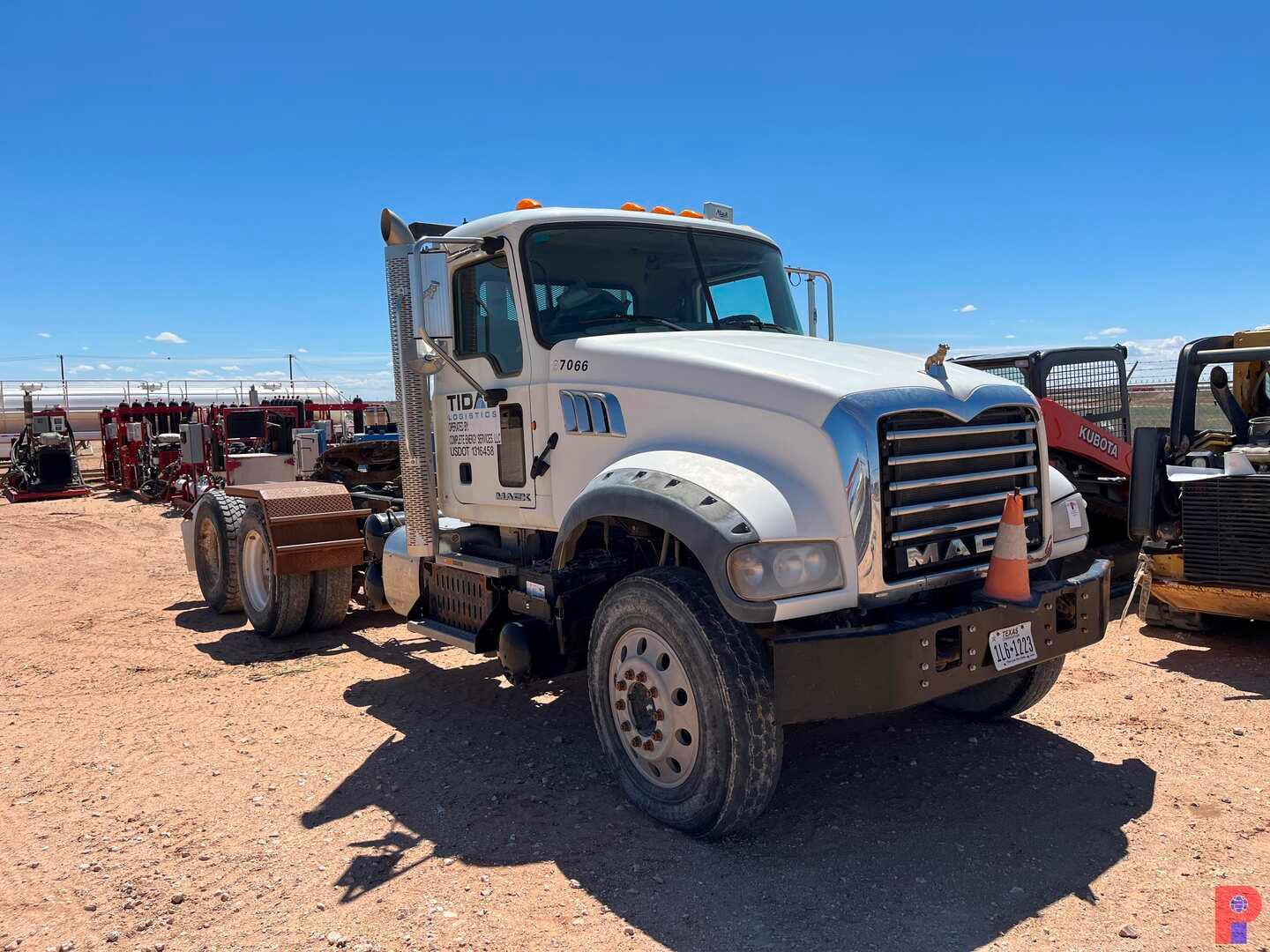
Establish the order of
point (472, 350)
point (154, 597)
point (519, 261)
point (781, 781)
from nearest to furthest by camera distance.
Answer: point (781, 781) < point (519, 261) < point (472, 350) < point (154, 597)

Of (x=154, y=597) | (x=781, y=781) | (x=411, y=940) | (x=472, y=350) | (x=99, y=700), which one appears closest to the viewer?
(x=411, y=940)

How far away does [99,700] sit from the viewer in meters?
6.06

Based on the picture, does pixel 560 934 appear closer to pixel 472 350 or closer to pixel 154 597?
pixel 472 350

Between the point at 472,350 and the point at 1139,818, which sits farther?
the point at 472,350

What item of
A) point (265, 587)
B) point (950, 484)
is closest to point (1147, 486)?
point (950, 484)

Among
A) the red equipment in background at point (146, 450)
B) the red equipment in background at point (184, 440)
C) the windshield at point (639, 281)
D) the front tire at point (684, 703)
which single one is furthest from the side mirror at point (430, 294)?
the red equipment in background at point (146, 450)

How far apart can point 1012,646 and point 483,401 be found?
294cm

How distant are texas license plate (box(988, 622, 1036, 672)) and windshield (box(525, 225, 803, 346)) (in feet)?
7.12

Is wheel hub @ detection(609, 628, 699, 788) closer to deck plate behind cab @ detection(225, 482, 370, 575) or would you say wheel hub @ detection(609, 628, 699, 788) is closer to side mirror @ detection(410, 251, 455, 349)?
side mirror @ detection(410, 251, 455, 349)

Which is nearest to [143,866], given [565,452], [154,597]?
[565,452]

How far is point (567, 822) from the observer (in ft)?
13.5

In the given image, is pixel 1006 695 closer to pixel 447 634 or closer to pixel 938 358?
pixel 938 358

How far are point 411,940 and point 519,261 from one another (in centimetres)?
315

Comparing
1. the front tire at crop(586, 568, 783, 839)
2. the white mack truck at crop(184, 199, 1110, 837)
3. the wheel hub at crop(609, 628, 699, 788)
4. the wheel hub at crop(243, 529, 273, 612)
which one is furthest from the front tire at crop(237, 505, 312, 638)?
the wheel hub at crop(609, 628, 699, 788)
